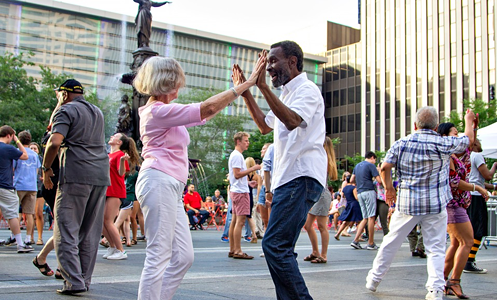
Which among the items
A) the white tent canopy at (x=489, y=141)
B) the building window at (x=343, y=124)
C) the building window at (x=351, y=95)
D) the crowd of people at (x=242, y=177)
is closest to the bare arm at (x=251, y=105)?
the crowd of people at (x=242, y=177)

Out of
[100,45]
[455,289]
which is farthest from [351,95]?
[455,289]

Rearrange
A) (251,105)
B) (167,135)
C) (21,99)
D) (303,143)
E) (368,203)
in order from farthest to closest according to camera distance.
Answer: (21,99), (368,203), (251,105), (167,135), (303,143)

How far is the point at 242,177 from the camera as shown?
9.16 m

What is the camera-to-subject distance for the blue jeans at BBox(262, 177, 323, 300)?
3500 millimetres

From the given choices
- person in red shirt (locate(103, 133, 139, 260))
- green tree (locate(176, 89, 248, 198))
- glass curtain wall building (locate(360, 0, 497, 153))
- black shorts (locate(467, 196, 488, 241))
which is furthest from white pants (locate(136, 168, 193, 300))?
glass curtain wall building (locate(360, 0, 497, 153))

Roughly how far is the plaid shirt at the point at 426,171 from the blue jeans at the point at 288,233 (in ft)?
6.09

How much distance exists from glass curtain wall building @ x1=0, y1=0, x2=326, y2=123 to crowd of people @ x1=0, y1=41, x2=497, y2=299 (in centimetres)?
5419

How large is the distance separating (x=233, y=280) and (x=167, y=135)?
2.67m

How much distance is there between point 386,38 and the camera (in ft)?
220

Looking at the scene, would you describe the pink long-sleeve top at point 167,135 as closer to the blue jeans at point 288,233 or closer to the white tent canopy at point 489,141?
the blue jeans at point 288,233

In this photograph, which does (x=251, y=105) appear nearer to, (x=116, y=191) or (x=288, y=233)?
(x=288, y=233)

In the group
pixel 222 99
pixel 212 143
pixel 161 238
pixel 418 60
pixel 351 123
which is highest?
pixel 418 60

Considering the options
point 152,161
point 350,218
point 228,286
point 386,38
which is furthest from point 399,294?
point 386,38

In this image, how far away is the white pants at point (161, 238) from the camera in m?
3.62
